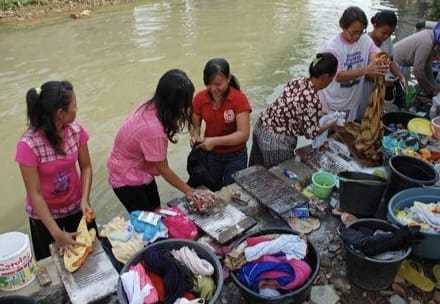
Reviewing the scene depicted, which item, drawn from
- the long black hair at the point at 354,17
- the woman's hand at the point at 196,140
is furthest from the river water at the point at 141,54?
the long black hair at the point at 354,17

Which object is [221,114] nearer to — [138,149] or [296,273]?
[138,149]

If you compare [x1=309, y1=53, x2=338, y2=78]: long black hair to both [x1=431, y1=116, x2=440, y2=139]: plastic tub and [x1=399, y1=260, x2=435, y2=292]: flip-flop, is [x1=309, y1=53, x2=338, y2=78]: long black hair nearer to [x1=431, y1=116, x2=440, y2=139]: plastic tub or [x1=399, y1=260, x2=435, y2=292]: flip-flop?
[x1=431, y1=116, x2=440, y2=139]: plastic tub

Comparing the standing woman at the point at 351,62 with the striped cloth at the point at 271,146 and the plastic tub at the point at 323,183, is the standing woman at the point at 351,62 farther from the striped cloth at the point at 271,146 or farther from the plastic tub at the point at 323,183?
the plastic tub at the point at 323,183

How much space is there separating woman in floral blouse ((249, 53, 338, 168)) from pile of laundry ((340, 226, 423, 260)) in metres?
1.20

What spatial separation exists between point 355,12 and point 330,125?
3.64ft

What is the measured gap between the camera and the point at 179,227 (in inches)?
117

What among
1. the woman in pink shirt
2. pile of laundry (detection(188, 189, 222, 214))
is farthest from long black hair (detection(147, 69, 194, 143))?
pile of laundry (detection(188, 189, 222, 214))

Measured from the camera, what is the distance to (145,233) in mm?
2893

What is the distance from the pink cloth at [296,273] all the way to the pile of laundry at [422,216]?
2.99 feet

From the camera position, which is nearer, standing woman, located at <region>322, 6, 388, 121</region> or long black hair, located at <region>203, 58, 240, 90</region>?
long black hair, located at <region>203, 58, 240, 90</region>

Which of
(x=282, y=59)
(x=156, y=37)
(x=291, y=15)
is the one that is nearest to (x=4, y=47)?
(x=156, y=37)

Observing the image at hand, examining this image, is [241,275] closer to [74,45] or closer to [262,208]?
[262,208]

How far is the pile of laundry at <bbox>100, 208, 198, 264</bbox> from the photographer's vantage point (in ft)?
9.30

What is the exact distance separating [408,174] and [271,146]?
1.22m
